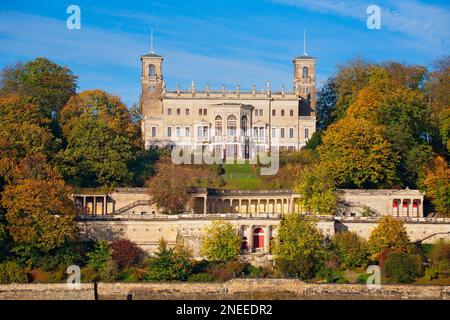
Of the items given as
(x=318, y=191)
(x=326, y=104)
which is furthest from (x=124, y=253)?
(x=326, y=104)

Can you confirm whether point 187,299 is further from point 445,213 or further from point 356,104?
point 356,104

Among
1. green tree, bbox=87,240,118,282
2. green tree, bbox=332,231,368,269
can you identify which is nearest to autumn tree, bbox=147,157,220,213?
green tree, bbox=87,240,118,282

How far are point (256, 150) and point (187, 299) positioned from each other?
104 ft

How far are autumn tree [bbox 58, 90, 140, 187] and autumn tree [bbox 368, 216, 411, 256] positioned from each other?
61.8 feet

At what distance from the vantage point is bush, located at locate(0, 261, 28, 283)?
229ft

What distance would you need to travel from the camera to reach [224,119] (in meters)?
98.8

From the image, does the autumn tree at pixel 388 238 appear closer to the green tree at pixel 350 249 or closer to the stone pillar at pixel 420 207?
the green tree at pixel 350 249

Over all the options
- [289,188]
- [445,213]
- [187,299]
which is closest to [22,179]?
[187,299]

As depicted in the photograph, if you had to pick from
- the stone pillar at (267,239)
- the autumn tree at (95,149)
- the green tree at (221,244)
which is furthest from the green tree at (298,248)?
the autumn tree at (95,149)

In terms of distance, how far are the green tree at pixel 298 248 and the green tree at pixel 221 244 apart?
90.4 inches

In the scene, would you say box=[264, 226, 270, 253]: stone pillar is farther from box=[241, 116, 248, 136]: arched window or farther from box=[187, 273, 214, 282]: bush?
box=[241, 116, 248, 136]: arched window

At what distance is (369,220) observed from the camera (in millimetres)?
77312

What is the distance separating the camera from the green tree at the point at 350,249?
239 feet

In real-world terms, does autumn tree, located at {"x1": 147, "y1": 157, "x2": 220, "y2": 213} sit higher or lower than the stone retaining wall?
higher
